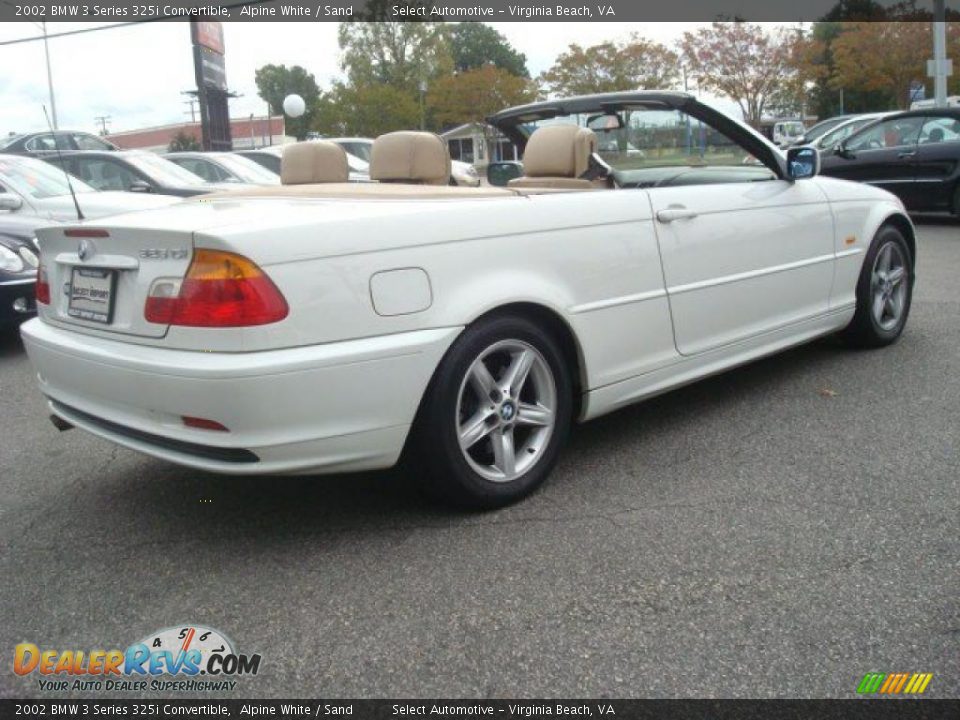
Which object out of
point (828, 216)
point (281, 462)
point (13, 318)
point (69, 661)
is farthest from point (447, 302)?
point (13, 318)

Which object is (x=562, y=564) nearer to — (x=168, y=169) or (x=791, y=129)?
(x=168, y=169)

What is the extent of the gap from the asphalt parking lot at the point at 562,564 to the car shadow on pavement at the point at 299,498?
1 centimetres

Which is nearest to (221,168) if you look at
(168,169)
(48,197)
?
(168,169)

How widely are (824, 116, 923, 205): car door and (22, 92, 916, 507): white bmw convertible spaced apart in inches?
330

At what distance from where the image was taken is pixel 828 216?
186 inches

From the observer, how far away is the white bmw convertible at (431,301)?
8.78 feet

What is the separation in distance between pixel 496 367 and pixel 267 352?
0.94 metres

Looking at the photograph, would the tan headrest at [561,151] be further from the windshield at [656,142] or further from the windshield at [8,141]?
the windshield at [8,141]

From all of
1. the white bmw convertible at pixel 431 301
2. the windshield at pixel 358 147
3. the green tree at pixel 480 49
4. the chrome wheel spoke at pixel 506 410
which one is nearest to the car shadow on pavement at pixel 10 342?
the white bmw convertible at pixel 431 301

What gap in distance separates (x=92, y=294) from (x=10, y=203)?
571 centimetres

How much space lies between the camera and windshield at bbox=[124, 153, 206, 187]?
10134 mm

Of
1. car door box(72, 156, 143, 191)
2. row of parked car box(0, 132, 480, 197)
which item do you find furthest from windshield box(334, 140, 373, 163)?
car door box(72, 156, 143, 191)

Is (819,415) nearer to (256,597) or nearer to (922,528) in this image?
(922,528)

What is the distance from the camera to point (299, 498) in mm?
3410
